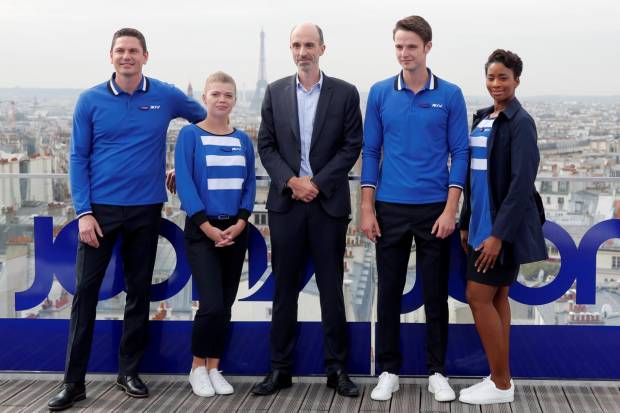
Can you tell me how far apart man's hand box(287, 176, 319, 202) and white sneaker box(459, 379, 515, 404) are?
1076 mm

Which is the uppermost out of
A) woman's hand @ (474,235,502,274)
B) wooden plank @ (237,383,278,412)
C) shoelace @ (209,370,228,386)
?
woman's hand @ (474,235,502,274)

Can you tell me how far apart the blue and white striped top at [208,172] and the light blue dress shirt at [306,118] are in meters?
0.27

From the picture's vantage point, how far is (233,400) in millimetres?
3209

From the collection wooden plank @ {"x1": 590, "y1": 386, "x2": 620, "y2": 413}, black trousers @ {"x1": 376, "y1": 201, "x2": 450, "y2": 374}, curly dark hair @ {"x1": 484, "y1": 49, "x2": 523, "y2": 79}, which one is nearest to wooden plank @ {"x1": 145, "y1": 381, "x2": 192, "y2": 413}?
black trousers @ {"x1": 376, "y1": 201, "x2": 450, "y2": 374}

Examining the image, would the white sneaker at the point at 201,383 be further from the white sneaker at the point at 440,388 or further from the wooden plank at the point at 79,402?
the white sneaker at the point at 440,388

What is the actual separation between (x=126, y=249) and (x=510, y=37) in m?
61.7

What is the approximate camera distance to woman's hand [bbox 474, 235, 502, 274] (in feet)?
9.64

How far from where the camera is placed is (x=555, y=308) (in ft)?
11.3

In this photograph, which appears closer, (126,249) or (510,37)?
(126,249)

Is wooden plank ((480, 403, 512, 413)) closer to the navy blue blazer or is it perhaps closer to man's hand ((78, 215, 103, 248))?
the navy blue blazer

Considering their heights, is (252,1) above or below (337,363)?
above

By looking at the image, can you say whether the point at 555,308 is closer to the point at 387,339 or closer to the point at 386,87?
the point at 387,339

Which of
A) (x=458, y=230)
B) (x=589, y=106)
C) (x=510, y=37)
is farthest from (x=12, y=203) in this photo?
(x=510, y=37)

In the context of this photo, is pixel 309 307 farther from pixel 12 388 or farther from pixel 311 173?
pixel 12 388
